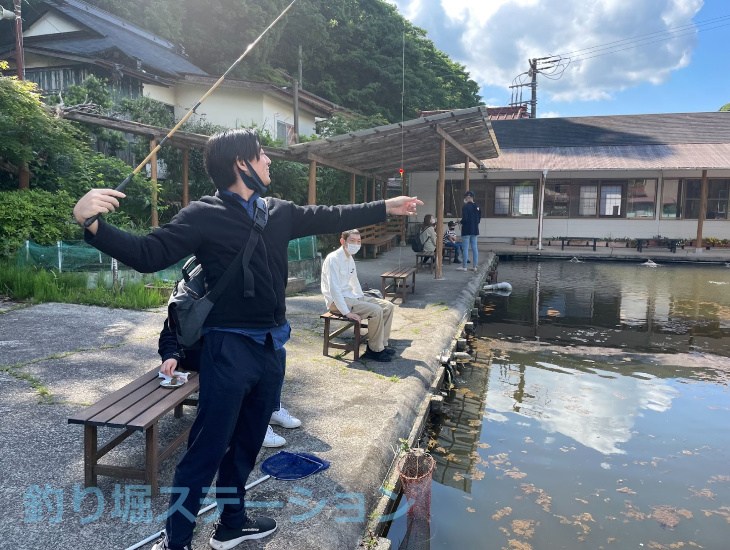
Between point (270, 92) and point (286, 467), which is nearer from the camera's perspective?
point (286, 467)

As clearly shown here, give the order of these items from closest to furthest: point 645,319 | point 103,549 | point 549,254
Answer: point 103,549
point 645,319
point 549,254

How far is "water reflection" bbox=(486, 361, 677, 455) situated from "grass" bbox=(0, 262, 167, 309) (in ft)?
17.4

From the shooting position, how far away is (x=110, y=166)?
11.0 meters

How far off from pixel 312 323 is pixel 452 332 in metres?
1.94

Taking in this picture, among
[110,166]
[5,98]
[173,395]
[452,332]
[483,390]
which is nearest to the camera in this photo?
[173,395]

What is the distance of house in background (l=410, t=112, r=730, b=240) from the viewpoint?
20.0 meters

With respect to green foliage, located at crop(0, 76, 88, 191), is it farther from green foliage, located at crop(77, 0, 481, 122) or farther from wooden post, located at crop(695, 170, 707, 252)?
wooden post, located at crop(695, 170, 707, 252)

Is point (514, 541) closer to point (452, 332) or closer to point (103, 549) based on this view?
point (103, 549)

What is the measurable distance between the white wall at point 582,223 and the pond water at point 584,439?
11.4m

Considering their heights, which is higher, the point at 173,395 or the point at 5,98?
the point at 5,98

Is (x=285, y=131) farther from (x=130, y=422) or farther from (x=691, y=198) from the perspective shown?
(x=130, y=422)

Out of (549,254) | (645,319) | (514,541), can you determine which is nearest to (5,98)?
(514,541)

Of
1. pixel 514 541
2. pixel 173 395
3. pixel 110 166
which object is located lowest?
pixel 514 541

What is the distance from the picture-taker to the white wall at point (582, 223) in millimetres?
20219
